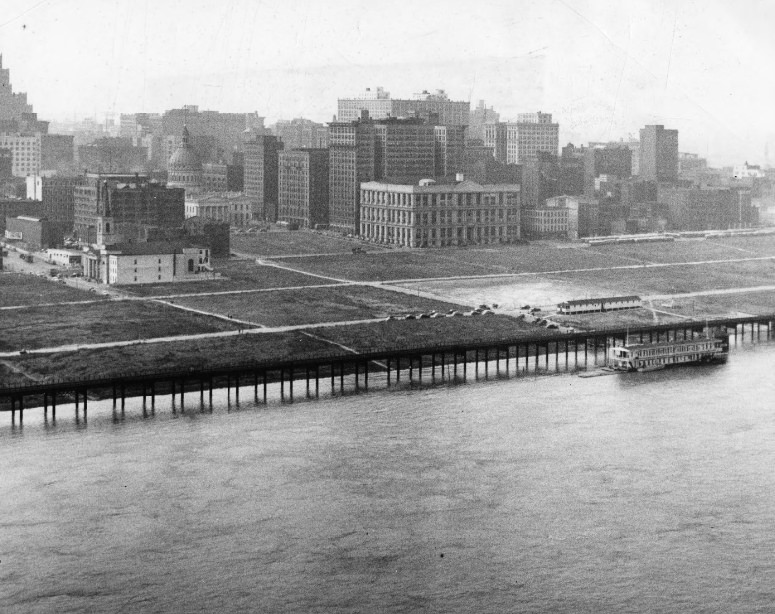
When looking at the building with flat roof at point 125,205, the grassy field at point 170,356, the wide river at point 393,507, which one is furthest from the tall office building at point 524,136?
the wide river at point 393,507

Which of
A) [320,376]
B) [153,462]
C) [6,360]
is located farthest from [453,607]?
[6,360]

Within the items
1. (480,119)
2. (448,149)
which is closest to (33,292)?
(448,149)

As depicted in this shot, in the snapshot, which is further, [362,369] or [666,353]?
[666,353]

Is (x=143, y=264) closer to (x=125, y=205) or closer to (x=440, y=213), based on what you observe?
(x=125, y=205)

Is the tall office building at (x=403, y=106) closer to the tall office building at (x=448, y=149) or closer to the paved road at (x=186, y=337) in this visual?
the tall office building at (x=448, y=149)

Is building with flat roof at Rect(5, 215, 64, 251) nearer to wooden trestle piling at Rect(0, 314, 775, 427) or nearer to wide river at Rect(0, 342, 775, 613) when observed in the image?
wooden trestle piling at Rect(0, 314, 775, 427)

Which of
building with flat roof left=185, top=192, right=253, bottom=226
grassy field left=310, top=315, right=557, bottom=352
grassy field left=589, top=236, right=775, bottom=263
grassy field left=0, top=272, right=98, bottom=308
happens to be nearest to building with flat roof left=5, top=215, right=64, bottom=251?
grassy field left=0, top=272, right=98, bottom=308

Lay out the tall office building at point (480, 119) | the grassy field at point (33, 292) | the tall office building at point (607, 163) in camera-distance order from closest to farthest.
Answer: the grassy field at point (33, 292), the tall office building at point (607, 163), the tall office building at point (480, 119)
